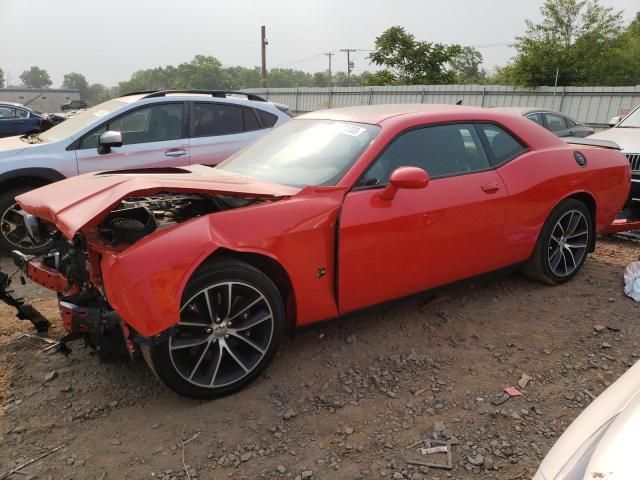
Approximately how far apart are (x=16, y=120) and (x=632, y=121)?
15102mm

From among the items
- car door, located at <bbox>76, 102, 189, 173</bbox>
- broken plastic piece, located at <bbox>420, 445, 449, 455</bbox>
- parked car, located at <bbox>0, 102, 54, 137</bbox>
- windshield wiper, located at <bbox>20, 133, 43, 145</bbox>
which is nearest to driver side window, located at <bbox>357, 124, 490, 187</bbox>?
broken plastic piece, located at <bbox>420, 445, 449, 455</bbox>

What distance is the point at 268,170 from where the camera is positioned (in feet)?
11.6

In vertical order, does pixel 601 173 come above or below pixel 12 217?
above

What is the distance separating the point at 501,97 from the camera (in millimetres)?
20250

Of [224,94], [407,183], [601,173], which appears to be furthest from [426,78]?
[407,183]

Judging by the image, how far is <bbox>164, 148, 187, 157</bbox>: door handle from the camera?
620cm

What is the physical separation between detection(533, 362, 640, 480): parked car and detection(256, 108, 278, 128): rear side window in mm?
5938

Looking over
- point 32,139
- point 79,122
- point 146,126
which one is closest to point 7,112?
point 32,139

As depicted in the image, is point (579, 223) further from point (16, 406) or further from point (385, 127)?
point (16, 406)

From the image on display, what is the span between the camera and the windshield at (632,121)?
730 cm

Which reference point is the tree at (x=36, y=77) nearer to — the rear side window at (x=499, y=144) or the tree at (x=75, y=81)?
the tree at (x=75, y=81)

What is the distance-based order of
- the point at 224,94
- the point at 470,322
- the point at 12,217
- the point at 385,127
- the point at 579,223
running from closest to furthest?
the point at 385,127 → the point at 470,322 → the point at 579,223 → the point at 12,217 → the point at 224,94

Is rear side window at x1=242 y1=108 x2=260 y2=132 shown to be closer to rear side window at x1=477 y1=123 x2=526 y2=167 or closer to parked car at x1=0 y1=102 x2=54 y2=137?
rear side window at x1=477 y1=123 x2=526 y2=167

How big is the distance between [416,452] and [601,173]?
10.9 ft
